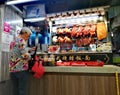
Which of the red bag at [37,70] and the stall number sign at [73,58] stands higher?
the stall number sign at [73,58]

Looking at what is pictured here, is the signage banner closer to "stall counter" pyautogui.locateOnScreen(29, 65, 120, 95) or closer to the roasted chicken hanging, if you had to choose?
the roasted chicken hanging

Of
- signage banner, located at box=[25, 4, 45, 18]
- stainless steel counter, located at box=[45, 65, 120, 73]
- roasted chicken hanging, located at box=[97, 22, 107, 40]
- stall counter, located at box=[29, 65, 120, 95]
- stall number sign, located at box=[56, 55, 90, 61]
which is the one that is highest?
signage banner, located at box=[25, 4, 45, 18]

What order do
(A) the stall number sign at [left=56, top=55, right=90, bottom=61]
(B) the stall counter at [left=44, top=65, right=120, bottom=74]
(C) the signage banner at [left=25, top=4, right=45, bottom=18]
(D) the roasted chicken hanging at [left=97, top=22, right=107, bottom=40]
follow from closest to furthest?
(B) the stall counter at [left=44, top=65, right=120, bottom=74] < (A) the stall number sign at [left=56, top=55, right=90, bottom=61] < (D) the roasted chicken hanging at [left=97, top=22, right=107, bottom=40] < (C) the signage banner at [left=25, top=4, right=45, bottom=18]

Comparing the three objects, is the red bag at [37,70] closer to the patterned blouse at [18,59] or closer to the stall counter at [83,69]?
the stall counter at [83,69]

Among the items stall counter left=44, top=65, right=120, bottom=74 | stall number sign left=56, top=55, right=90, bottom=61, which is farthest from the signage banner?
stall counter left=44, top=65, right=120, bottom=74

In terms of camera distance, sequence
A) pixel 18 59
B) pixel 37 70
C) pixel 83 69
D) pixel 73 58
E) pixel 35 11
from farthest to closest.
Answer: pixel 35 11 → pixel 73 58 → pixel 18 59 → pixel 37 70 → pixel 83 69

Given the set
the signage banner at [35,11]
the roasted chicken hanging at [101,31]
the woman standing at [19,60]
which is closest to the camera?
the woman standing at [19,60]

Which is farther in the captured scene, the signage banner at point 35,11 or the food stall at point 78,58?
the signage banner at point 35,11

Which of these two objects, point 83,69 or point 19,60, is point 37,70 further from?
point 83,69

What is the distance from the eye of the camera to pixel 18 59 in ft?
12.1

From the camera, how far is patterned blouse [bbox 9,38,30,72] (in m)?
3.68

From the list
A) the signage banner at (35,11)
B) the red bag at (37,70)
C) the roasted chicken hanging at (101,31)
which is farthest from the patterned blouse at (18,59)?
the roasted chicken hanging at (101,31)

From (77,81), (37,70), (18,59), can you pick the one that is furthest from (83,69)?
(18,59)

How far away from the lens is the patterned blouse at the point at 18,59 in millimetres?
3678
